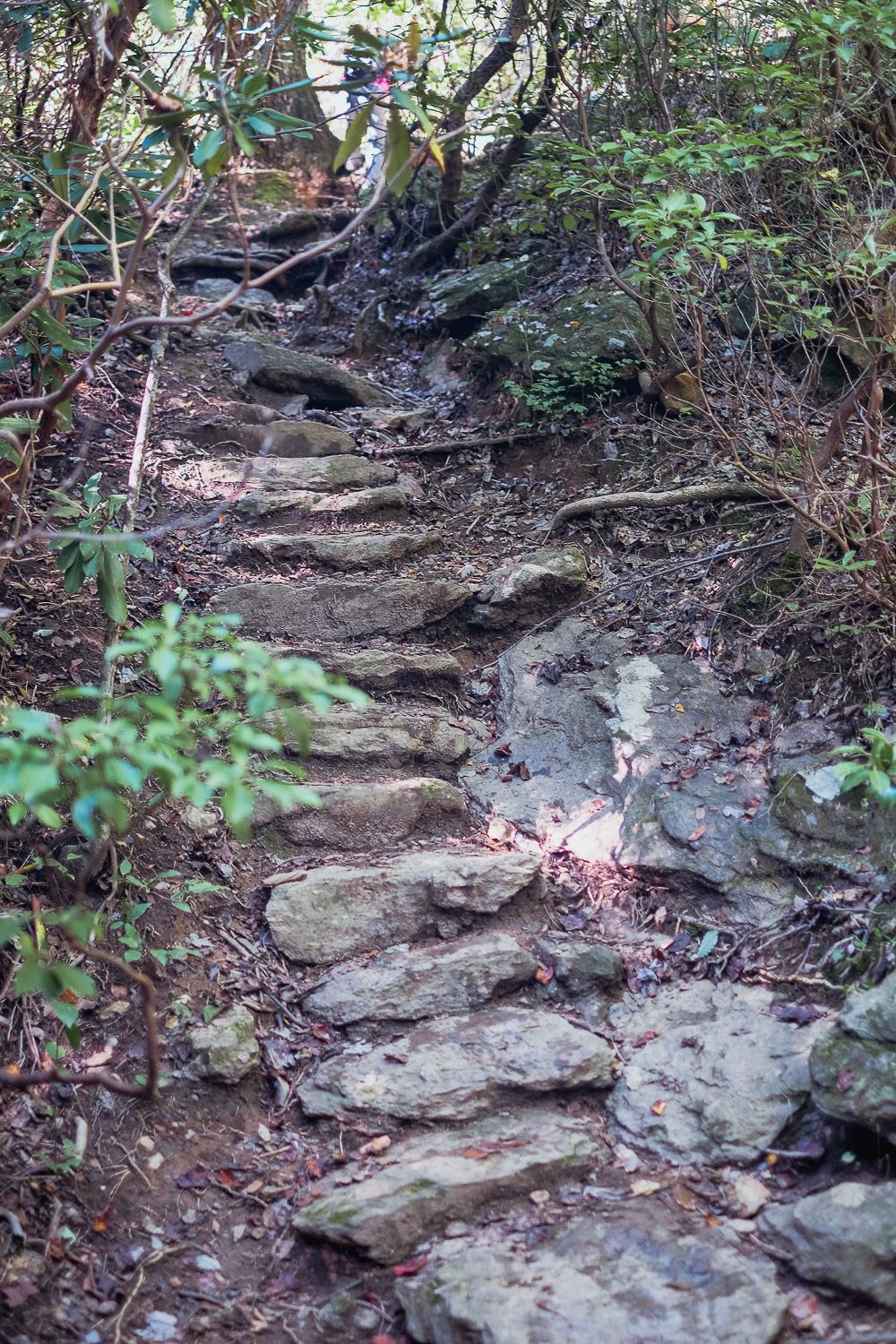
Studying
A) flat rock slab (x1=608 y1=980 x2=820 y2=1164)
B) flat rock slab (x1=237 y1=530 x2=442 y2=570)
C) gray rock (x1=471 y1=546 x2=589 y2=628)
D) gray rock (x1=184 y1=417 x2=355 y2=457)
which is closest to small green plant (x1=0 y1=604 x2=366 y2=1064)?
flat rock slab (x1=608 y1=980 x2=820 y2=1164)

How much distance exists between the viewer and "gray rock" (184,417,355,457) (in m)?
6.63

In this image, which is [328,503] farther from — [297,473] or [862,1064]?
[862,1064]

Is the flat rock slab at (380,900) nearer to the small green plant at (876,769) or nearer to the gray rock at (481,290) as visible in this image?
the small green plant at (876,769)

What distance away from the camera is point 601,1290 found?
244 centimetres

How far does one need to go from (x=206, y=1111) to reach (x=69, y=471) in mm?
3822

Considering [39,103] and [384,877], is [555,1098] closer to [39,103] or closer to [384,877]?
[384,877]

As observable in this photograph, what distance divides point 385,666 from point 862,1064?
2.78 metres

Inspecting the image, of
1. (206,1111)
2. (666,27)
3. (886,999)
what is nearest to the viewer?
(886,999)

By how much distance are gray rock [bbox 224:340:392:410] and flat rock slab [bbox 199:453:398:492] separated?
4.21 feet

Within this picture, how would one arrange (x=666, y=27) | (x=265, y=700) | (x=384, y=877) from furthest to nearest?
(x=666, y=27) < (x=384, y=877) < (x=265, y=700)

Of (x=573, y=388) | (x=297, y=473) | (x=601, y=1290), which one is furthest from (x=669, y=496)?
(x=601, y=1290)

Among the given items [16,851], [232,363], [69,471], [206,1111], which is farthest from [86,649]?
[232,363]

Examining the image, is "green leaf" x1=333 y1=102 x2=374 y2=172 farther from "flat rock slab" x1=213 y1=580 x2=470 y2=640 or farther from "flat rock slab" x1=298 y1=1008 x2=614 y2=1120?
"flat rock slab" x1=213 y1=580 x2=470 y2=640

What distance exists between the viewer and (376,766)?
435 centimetres
